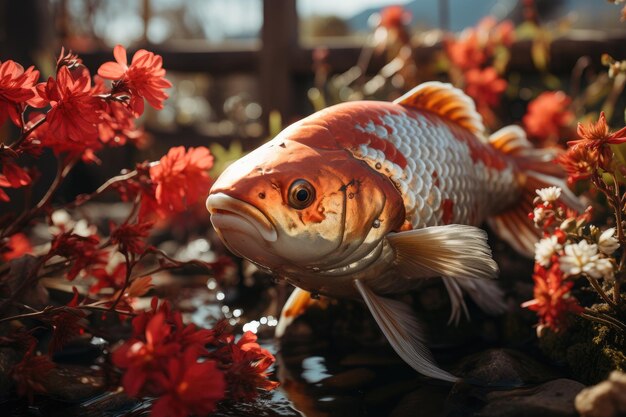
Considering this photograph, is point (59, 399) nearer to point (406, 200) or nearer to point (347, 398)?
point (347, 398)

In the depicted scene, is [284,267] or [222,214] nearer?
[222,214]

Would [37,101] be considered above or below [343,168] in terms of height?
above

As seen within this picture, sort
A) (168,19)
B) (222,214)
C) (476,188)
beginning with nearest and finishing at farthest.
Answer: (222,214), (476,188), (168,19)

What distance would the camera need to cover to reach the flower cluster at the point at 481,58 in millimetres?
4480

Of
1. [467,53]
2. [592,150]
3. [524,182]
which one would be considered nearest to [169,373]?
[592,150]

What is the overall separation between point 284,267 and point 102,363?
38.9 inches

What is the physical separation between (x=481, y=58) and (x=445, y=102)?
2049mm

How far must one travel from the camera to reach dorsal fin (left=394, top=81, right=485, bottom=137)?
105 inches

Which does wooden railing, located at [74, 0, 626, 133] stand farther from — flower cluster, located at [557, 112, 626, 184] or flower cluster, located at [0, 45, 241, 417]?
flower cluster, located at [557, 112, 626, 184]

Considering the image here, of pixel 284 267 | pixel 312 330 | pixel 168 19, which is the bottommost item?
pixel 312 330

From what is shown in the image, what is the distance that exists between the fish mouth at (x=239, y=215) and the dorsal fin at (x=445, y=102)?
0.92 metres

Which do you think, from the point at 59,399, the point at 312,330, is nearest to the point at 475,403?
the point at 312,330

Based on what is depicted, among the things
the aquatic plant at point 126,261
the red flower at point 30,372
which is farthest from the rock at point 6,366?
the red flower at point 30,372

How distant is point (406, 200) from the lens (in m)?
2.26
